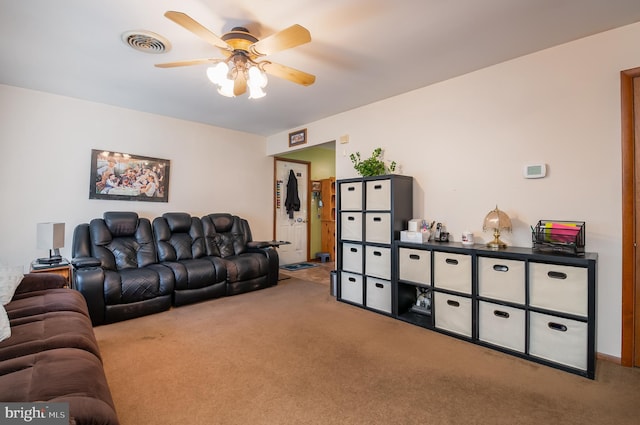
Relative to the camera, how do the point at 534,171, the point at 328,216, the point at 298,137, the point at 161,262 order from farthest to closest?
the point at 328,216 → the point at 298,137 → the point at 161,262 → the point at 534,171

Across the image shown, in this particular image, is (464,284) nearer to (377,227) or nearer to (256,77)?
(377,227)

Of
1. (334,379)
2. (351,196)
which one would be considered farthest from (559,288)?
(351,196)

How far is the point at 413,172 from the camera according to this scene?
11.6 ft

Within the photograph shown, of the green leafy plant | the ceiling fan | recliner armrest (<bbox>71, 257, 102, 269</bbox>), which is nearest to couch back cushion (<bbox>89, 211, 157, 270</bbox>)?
recliner armrest (<bbox>71, 257, 102, 269</bbox>)

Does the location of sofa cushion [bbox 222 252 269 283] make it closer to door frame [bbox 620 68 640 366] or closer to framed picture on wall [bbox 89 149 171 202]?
framed picture on wall [bbox 89 149 171 202]

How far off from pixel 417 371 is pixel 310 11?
2.70 m

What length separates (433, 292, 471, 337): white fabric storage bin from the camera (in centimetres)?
270

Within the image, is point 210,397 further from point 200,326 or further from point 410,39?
point 410,39

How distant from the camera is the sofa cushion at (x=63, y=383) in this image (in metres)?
1.01

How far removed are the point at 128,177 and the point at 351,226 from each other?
322 centimetres

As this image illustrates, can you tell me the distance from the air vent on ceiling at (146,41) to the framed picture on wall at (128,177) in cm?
209

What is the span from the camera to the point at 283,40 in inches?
78.2

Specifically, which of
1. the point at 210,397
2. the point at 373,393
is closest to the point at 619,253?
the point at 373,393

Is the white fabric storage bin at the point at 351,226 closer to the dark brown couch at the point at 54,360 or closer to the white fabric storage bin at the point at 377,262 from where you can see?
the white fabric storage bin at the point at 377,262
